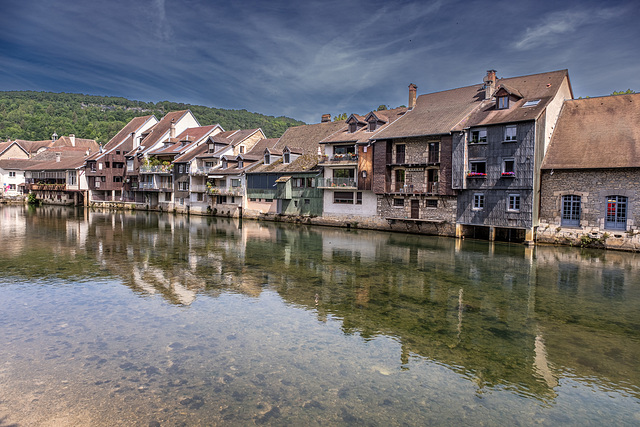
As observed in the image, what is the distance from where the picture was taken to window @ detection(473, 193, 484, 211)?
32.6m

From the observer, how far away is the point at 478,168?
3284 centimetres

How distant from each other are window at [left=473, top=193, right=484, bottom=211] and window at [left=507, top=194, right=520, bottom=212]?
2147mm

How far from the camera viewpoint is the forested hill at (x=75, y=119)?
350 feet

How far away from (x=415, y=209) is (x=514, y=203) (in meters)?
8.46

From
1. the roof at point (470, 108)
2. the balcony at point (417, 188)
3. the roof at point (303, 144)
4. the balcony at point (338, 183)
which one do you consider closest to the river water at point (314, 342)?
the balcony at point (417, 188)

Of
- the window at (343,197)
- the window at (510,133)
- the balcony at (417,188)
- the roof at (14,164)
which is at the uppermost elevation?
the roof at (14,164)

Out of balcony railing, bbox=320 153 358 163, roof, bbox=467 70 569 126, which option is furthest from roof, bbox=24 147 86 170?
roof, bbox=467 70 569 126

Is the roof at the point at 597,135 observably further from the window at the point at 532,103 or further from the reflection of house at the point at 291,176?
the reflection of house at the point at 291,176

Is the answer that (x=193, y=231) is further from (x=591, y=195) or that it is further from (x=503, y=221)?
(x=591, y=195)

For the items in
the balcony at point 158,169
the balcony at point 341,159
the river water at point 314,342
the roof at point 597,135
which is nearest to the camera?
the river water at point 314,342

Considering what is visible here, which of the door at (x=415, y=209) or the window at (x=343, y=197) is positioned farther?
the window at (x=343, y=197)

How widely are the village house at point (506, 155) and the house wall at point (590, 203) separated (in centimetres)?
91

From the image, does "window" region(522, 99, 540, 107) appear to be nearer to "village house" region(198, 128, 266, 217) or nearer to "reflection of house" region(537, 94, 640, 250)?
"reflection of house" region(537, 94, 640, 250)

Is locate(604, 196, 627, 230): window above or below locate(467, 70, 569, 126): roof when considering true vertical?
below
